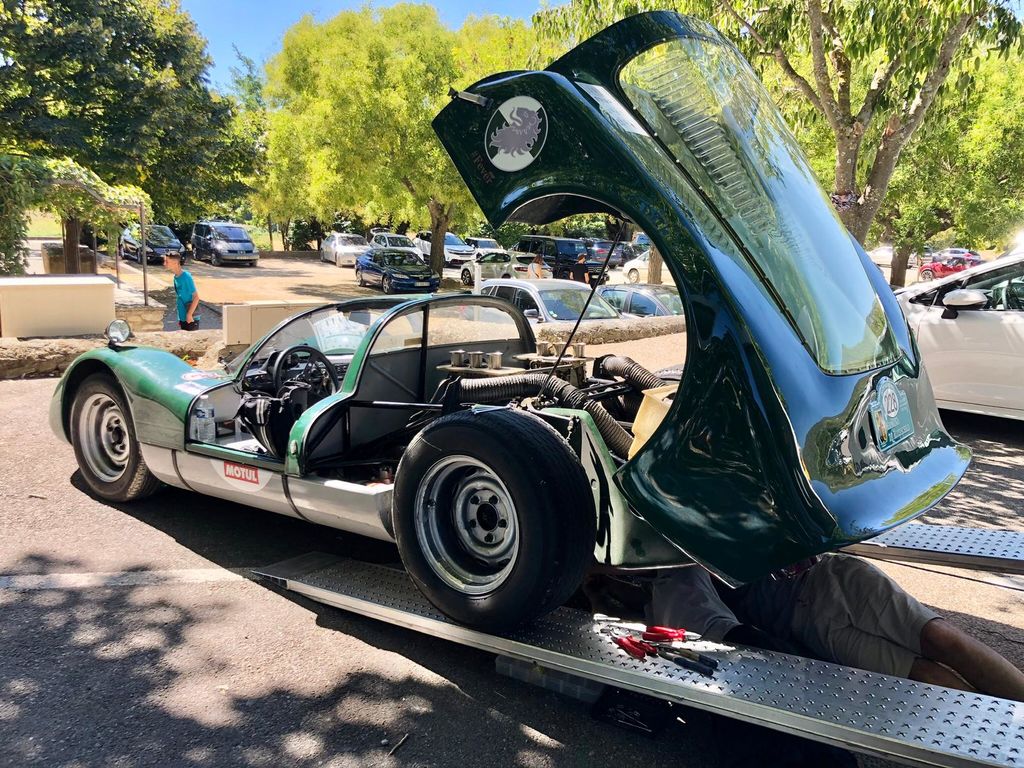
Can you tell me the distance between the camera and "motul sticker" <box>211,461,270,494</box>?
431cm

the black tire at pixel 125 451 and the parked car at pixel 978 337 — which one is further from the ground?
the parked car at pixel 978 337

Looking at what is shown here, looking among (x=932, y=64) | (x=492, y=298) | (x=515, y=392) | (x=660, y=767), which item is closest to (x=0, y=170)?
(x=492, y=298)

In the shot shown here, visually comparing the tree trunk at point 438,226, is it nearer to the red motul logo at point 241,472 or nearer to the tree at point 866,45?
the tree at point 866,45

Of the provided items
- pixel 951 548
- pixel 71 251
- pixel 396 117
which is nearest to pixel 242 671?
pixel 951 548

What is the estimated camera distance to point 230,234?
33.1m

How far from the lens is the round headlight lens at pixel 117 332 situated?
17.2 feet

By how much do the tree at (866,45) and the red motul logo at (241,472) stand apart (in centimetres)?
640

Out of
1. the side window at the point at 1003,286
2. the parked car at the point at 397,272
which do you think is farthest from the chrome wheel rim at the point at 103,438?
the parked car at the point at 397,272

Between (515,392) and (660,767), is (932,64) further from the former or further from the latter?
(660,767)

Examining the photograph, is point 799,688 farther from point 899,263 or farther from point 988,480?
point 899,263

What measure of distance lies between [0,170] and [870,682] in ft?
49.1

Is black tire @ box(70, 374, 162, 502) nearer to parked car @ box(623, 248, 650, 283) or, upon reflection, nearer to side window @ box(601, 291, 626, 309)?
side window @ box(601, 291, 626, 309)

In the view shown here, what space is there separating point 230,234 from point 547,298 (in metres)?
24.7

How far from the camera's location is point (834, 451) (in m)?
2.79
